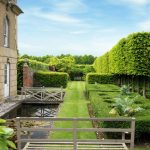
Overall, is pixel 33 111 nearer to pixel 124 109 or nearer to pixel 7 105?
pixel 7 105

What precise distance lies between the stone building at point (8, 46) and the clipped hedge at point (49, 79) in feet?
29.8

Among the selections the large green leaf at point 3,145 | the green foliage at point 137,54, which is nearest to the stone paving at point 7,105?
the green foliage at point 137,54

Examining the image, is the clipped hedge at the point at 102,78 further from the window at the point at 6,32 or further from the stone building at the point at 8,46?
the window at the point at 6,32

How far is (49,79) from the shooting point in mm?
35531

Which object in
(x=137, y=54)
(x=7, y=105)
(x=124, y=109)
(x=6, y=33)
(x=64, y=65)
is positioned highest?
(x=6, y=33)

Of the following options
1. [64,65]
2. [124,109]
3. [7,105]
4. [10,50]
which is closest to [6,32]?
[10,50]

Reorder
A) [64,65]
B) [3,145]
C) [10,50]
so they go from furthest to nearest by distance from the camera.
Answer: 1. [64,65]
2. [10,50]
3. [3,145]

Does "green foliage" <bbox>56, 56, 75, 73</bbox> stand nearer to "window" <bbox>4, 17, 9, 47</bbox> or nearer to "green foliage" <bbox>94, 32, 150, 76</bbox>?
"green foliage" <bbox>94, 32, 150, 76</bbox>

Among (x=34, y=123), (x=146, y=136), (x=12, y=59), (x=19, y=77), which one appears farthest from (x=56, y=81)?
(x=146, y=136)

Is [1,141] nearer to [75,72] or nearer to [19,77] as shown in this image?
[19,77]

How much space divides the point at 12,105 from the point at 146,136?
36.7 ft

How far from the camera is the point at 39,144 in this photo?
8.88 metres

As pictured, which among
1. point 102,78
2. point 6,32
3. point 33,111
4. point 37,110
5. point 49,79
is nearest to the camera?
point 33,111

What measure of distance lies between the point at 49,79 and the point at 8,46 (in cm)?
1181
